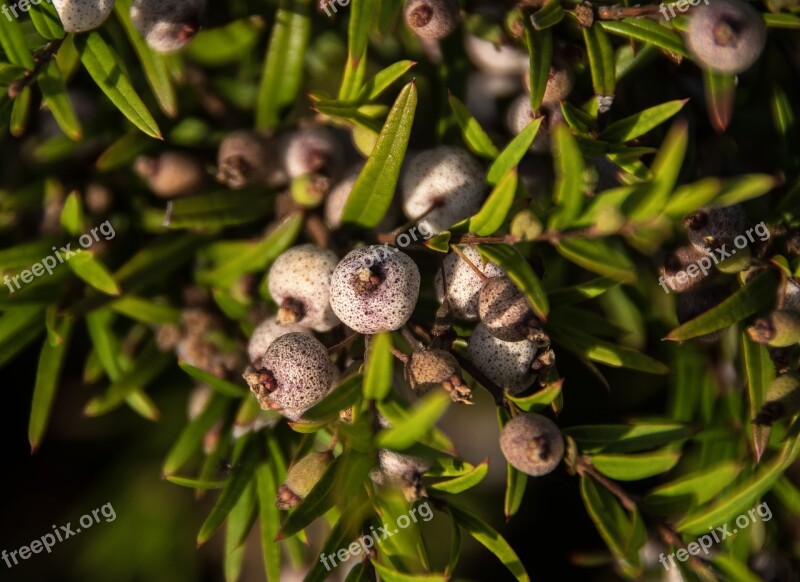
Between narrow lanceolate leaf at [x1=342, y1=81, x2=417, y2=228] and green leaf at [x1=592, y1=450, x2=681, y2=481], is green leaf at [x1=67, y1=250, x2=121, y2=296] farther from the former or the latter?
green leaf at [x1=592, y1=450, x2=681, y2=481]

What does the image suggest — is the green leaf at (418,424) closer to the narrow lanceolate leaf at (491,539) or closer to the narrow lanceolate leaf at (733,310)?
the narrow lanceolate leaf at (491,539)

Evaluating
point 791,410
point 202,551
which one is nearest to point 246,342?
point 202,551

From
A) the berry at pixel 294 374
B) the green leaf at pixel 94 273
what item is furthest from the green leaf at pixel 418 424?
the green leaf at pixel 94 273

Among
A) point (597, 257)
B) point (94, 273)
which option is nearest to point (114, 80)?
point (94, 273)

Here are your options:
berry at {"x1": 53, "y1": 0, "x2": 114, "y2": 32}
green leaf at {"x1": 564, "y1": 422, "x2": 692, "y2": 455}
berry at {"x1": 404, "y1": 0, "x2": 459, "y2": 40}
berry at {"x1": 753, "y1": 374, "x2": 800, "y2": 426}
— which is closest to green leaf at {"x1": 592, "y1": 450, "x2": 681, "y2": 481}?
green leaf at {"x1": 564, "y1": 422, "x2": 692, "y2": 455}

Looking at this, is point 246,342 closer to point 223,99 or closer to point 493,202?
point 223,99
